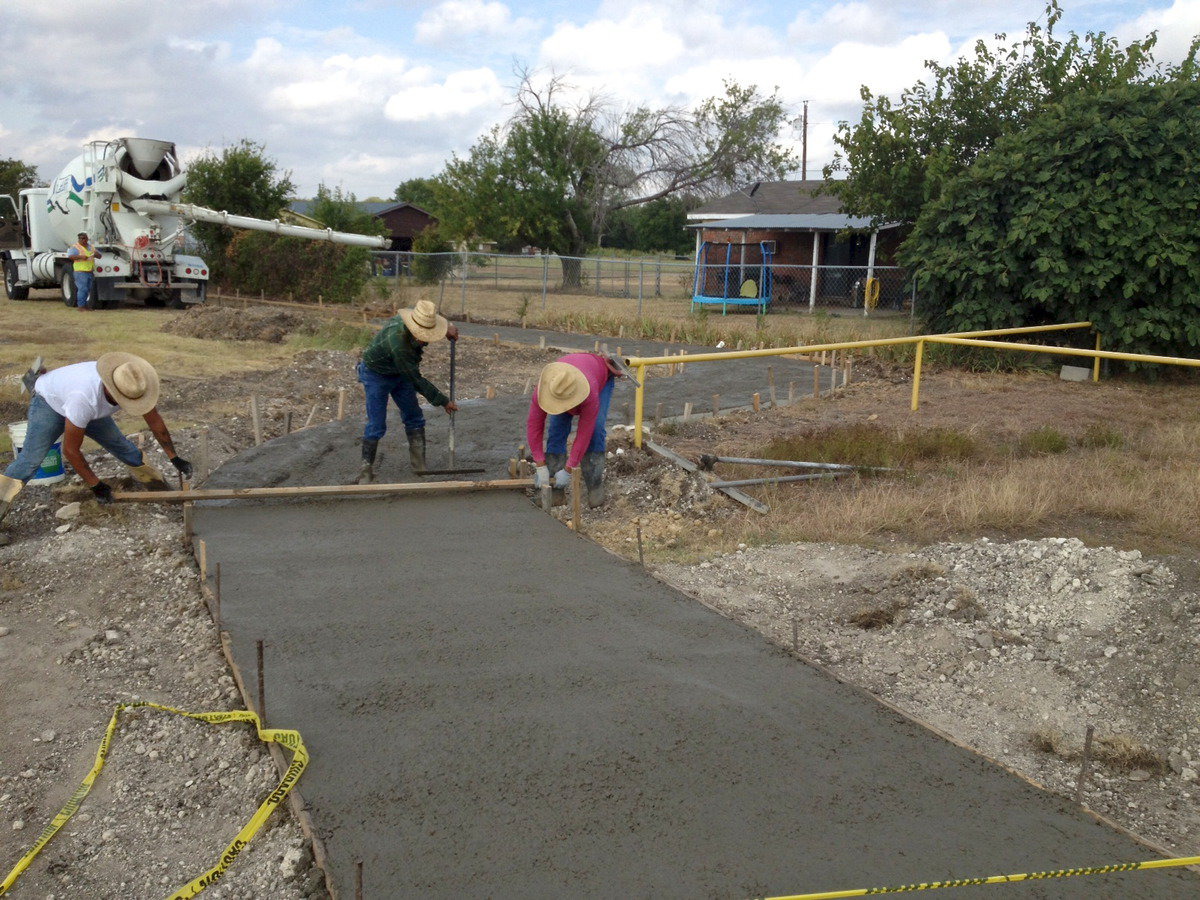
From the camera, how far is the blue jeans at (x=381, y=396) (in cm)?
784

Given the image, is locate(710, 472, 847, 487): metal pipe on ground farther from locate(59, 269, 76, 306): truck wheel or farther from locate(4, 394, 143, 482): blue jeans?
locate(59, 269, 76, 306): truck wheel

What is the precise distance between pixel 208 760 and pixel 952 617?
3.78m

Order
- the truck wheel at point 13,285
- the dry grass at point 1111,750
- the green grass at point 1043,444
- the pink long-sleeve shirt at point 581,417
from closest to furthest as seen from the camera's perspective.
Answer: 1. the dry grass at point 1111,750
2. the pink long-sleeve shirt at point 581,417
3. the green grass at point 1043,444
4. the truck wheel at point 13,285

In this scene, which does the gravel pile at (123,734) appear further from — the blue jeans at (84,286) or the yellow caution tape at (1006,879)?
the blue jeans at (84,286)


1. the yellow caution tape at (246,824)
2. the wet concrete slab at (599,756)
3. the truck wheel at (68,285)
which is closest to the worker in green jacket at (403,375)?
the wet concrete slab at (599,756)

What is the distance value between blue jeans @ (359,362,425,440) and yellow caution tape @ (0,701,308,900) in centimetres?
362

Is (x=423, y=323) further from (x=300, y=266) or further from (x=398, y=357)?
(x=300, y=266)

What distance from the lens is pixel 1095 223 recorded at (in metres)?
13.4

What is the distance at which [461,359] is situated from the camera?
619 inches

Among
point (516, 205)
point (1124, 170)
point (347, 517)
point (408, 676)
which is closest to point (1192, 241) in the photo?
point (1124, 170)

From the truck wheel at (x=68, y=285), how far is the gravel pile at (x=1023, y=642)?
1928 centimetres

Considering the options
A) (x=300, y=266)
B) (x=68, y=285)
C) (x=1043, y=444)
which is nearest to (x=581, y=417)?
(x=1043, y=444)

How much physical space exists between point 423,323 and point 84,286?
16.1m

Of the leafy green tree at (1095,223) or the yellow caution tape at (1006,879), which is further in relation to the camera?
Answer: the leafy green tree at (1095,223)
